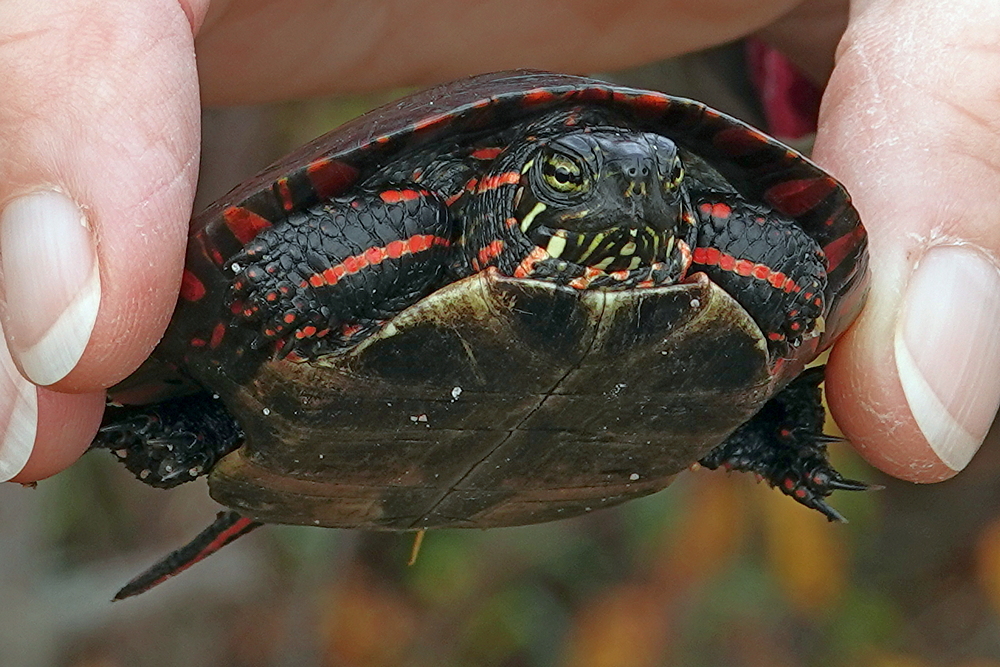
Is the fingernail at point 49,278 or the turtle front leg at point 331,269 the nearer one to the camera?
the fingernail at point 49,278

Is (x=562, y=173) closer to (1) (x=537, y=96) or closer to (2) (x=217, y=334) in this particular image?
(1) (x=537, y=96)

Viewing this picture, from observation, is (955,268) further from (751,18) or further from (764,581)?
A: (764,581)

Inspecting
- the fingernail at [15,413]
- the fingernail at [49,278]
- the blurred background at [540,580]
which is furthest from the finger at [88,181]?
the blurred background at [540,580]

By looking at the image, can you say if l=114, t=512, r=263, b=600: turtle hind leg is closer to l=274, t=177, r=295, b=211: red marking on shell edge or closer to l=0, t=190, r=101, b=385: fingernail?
l=0, t=190, r=101, b=385: fingernail

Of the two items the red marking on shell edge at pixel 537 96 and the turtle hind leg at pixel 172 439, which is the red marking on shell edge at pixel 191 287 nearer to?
the turtle hind leg at pixel 172 439

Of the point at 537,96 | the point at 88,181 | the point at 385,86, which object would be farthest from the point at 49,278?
the point at 385,86
